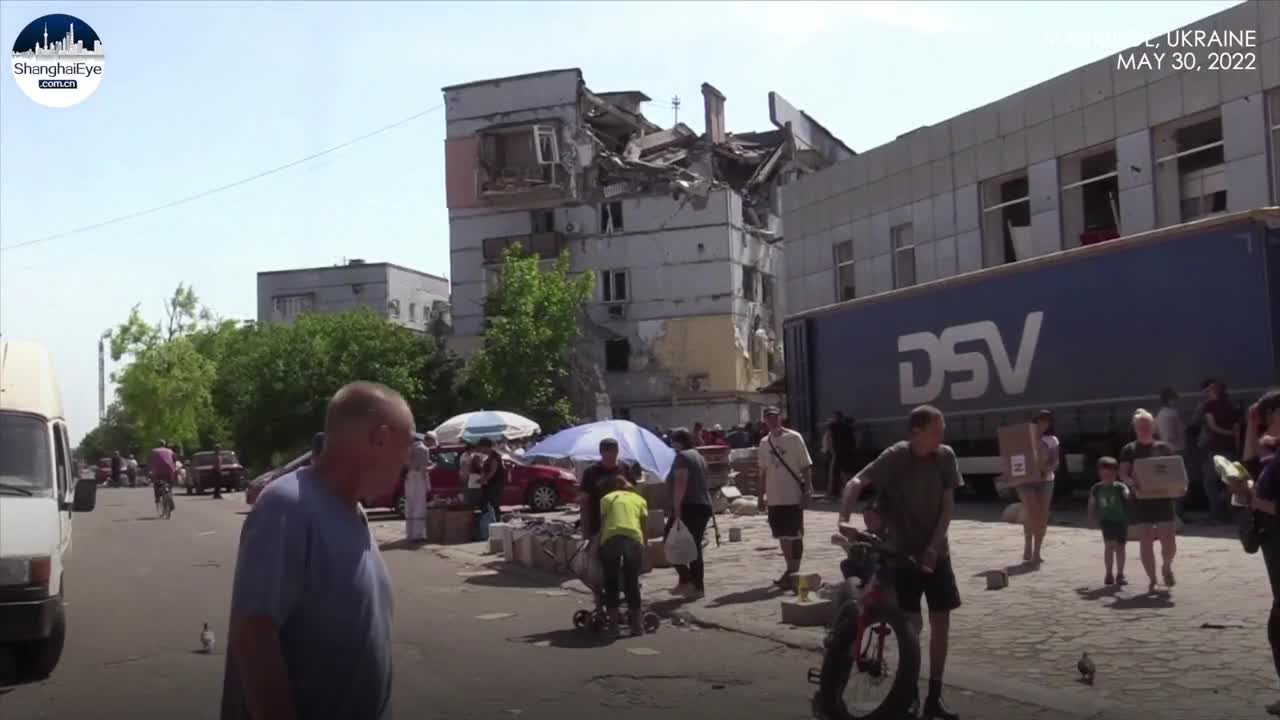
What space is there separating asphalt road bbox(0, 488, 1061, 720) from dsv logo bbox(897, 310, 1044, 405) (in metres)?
9.54

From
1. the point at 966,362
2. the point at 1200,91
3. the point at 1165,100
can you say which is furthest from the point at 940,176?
the point at 966,362

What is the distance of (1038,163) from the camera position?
29.2 metres

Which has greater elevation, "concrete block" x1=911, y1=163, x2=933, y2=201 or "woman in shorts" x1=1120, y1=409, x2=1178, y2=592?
"concrete block" x1=911, y1=163, x2=933, y2=201

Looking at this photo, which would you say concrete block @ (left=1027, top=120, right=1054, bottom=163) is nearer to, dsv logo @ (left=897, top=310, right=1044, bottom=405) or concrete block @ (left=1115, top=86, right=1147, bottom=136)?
concrete block @ (left=1115, top=86, right=1147, bottom=136)

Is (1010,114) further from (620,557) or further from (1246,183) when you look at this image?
(620,557)

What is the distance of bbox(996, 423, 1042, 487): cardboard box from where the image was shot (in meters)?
14.2

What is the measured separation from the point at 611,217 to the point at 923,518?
52654mm

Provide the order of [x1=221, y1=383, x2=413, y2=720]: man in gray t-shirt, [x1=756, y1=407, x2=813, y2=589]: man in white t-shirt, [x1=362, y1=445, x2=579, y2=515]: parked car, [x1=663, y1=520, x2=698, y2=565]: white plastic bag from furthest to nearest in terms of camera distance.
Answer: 1. [x1=362, y1=445, x2=579, y2=515]: parked car
2. [x1=756, y1=407, x2=813, y2=589]: man in white t-shirt
3. [x1=663, y1=520, x2=698, y2=565]: white plastic bag
4. [x1=221, y1=383, x2=413, y2=720]: man in gray t-shirt

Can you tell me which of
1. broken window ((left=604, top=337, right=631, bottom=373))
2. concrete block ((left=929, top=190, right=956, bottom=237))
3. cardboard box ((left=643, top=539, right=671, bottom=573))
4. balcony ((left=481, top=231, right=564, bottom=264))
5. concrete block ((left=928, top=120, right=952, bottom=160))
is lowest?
cardboard box ((left=643, top=539, right=671, bottom=573))

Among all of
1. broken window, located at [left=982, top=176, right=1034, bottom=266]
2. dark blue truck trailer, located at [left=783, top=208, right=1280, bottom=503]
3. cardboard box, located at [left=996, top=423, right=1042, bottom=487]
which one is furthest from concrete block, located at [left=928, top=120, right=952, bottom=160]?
cardboard box, located at [left=996, top=423, right=1042, bottom=487]

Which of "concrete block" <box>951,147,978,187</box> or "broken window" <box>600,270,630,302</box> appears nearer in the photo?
"concrete block" <box>951,147,978,187</box>

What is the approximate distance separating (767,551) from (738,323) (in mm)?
40893

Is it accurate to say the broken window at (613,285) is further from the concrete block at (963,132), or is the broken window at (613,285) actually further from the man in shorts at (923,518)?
the man in shorts at (923,518)

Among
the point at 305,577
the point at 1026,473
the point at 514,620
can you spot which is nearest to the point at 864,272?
the point at 1026,473
